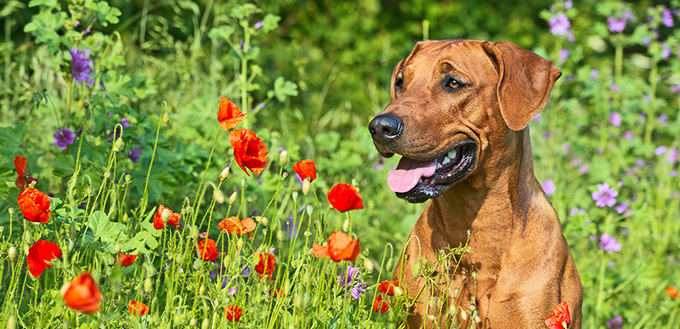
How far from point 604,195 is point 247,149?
202 centimetres

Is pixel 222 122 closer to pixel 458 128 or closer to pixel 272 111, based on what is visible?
pixel 458 128

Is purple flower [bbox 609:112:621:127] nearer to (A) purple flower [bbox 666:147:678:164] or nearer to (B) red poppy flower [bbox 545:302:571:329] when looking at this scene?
(A) purple flower [bbox 666:147:678:164]

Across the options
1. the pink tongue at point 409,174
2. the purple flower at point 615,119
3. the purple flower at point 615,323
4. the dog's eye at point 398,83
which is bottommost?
the purple flower at point 615,323

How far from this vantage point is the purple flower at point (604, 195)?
132 inches

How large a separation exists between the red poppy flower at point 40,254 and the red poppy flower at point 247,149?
57 centimetres

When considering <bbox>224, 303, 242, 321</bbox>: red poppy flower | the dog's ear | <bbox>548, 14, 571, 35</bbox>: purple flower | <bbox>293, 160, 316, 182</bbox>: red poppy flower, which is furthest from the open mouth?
<bbox>548, 14, 571, 35</bbox>: purple flower

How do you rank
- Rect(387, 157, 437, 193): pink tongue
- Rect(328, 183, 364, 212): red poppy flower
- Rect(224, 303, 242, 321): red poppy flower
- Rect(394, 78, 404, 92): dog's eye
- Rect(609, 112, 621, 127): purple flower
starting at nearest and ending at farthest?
Rect(328, 183, 364, 212): red poppy flower
Rect(224, 303, 242, 321): red poppy flower
Rect(387, 157, 437, 193): pink tongue
Rect(394, 78, 404, 92): dog's eye
Rect(609, 112, 621, 127): purple flower

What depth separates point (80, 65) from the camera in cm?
305

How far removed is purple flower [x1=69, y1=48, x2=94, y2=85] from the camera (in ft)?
9.97

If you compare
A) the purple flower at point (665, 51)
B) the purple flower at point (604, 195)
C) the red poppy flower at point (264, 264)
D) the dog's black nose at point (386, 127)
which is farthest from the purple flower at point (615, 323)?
Answer: the red poppy flower at point (264, 264)

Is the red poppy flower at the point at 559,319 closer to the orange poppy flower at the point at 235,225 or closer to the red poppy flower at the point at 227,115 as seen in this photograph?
the orange poppy flower at the point at 235,225

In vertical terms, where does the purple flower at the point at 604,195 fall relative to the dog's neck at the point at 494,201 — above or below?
below

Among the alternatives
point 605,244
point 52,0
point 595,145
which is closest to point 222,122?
point 52,0

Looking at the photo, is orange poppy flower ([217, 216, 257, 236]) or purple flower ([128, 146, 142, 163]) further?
purple flower ([128, 146, 142, 163])
